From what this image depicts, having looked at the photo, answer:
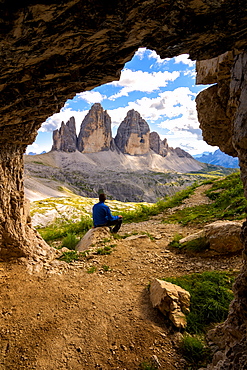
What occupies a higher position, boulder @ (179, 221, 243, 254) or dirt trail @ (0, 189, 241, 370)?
boulder @ (179, 221, 243, 254)

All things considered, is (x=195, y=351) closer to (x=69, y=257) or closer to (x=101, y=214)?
(x=69, y=257)

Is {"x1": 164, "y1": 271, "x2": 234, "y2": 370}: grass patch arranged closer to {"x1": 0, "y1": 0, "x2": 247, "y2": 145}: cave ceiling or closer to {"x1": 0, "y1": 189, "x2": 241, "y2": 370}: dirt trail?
{"x1": 0, "y1": 189, "x2": 241, "y2": 370}: dirt trail

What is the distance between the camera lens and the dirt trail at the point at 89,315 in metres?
3.51

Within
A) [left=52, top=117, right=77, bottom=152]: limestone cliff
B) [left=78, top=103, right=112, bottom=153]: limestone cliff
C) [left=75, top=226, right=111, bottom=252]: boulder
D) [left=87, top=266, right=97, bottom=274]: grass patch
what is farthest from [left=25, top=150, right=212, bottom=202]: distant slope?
[left=87, top=266, right=97, bottom=274]: grass patch

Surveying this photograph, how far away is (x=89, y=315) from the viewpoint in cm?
449

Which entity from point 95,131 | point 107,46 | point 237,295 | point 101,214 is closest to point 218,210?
point 101,214

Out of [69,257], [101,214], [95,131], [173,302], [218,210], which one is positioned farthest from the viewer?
[95,131]

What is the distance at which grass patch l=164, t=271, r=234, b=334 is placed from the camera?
3.98 metres

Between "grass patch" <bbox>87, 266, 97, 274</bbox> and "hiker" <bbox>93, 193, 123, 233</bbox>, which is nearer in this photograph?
"grass patch" <bbox>87, 266, 97, 274</bbox>

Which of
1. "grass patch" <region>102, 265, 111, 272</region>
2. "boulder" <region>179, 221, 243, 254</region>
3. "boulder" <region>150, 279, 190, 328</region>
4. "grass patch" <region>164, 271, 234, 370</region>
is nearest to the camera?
"grass patch" <region>164, 271, 234, 370</region>

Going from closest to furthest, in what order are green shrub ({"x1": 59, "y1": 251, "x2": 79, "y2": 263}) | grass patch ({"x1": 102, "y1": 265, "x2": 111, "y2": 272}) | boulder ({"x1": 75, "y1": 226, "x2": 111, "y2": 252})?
grass patch ({"x1": 102, "y1": 265, "x2": 111, "y2": 272})
green shrub ({"x1": 59, "y1": 251, "x2": 79, "y2": 263})
boulder ({"x1": 75, "y1": 226, "x2": 111, "y2": 252})

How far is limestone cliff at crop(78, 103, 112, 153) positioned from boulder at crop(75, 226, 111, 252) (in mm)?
176137

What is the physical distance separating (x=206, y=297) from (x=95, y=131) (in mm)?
184694

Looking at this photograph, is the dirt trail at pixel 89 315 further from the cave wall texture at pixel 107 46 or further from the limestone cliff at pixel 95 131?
the limestone cliff at pixel 95 131
